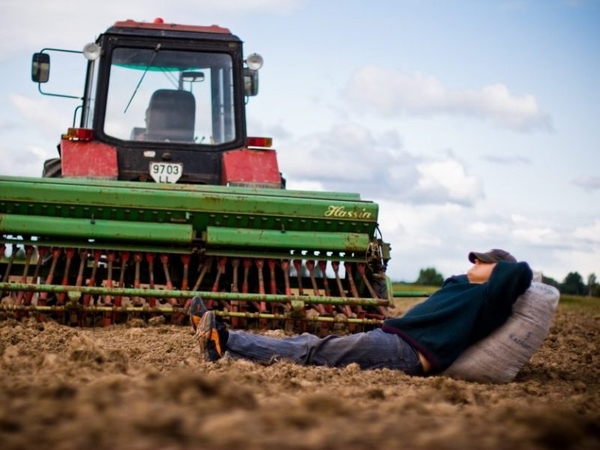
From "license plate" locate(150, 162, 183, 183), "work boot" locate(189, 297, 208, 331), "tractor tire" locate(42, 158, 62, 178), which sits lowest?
"work boot" locate(189, 297, 208, 331)

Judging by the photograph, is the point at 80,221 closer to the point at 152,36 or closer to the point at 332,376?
the point at 152,36

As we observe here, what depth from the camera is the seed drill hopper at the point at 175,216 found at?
8367mm

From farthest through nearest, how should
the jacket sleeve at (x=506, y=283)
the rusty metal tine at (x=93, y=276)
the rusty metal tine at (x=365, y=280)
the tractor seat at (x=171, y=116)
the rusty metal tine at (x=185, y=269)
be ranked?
the tractor seat at (x=171, y=116) < the rusty metal tine at (x=365, y=280) < the rusty metal tine at (x=185, y=269) < the rusty metal tine at (x=93, y=276) < the jacket sleeve at (x=506, y=283)

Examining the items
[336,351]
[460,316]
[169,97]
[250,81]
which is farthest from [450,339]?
[250,81]

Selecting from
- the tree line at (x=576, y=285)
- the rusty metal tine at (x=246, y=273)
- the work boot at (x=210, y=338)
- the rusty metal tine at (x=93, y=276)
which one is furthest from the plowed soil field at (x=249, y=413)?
the tree line at (x=576, y=285)

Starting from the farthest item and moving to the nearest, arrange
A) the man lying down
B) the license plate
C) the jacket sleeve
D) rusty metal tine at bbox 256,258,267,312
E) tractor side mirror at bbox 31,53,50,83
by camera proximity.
Result: the license plate
tractor side mirror at bbox 31,53,50,83
rusty metal tine at bbox 256,258,267,312
the man lying down
the jacket sleeve

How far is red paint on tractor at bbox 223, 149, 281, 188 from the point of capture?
981 centimetres

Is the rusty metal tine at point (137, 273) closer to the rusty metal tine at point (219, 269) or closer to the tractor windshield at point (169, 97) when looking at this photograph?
the rusty metal tine at point (219, 269)

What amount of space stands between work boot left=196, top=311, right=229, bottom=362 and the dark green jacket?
93 cm

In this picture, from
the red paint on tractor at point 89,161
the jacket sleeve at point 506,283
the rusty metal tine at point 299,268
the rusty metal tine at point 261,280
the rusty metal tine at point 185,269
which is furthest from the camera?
the red paint on tractor at point 89,161

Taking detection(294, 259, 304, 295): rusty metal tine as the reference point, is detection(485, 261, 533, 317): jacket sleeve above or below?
below

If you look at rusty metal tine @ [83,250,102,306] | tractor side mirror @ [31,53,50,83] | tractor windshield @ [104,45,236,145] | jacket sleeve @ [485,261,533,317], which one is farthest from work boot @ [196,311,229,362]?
tractor side mirror @ [31,53,50,83]

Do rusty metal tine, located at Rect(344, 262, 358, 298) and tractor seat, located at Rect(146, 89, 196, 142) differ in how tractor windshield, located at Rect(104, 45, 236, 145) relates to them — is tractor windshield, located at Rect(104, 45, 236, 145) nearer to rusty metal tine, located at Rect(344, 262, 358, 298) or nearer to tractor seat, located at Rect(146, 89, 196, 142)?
tractor seat, located at Rect(146, 89, 196, 142)

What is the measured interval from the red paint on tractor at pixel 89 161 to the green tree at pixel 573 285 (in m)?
16.3
